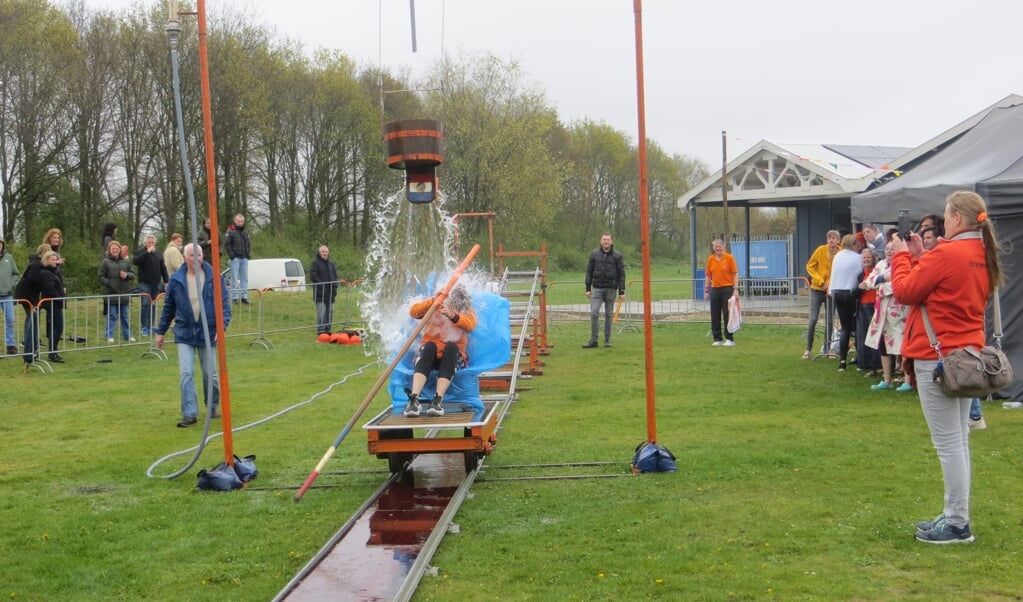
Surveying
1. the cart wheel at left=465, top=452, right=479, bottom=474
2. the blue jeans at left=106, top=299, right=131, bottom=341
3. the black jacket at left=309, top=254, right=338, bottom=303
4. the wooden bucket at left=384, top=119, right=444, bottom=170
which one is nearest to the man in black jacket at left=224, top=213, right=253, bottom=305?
the black jacket at left=309, top=254, right=338, bottom=303

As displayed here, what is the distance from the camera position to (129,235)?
33.6 metres

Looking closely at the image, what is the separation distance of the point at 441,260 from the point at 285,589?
4541 millimetres

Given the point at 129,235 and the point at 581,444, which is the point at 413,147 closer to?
the point at 581,444

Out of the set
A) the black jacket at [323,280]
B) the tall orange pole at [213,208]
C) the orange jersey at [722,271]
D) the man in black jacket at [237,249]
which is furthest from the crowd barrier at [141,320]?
the tall orange pole at [213,208]

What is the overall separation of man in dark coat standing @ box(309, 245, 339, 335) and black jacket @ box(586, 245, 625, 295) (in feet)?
19.3

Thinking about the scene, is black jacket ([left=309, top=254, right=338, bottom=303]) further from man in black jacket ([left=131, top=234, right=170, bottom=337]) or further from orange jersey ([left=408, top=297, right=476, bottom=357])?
orange jersey ([left=408, top=297, right=476, bottom=357])

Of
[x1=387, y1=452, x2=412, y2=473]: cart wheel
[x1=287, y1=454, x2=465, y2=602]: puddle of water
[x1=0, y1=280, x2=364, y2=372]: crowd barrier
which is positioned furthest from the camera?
[x1=0, y1=280, x2=364, y2=372]: crowd barrier

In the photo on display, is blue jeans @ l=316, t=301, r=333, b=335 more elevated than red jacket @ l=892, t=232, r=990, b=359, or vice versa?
red jacket @ l=892, t=232, r=990, b=359

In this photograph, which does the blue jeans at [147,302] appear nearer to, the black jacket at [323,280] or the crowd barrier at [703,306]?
the black jacket at [323,280]

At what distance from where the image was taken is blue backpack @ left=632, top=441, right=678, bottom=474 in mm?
7285

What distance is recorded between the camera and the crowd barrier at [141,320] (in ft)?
52.3

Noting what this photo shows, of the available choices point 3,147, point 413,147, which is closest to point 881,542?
point 413,147

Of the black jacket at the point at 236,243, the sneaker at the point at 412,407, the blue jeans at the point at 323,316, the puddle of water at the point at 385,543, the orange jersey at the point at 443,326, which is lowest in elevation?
the puddle of water at the point at 385,543

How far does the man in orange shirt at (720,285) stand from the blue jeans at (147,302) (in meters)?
10.3
